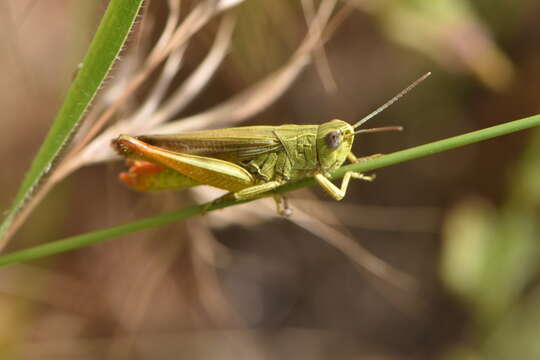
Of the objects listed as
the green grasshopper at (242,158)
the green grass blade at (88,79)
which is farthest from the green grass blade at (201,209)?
the green grasshopper at (242,158)

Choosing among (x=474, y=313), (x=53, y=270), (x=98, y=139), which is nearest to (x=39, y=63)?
(x=53, y=270)

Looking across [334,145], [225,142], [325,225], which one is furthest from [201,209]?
[325,225]

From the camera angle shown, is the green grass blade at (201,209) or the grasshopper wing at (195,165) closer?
the green grass blade at (201,209)

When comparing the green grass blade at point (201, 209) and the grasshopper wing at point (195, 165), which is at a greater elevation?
the grasshopper wing at point (195, 165)

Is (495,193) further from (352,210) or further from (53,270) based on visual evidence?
(53,270)

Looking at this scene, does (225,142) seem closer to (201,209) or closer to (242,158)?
(242,158)

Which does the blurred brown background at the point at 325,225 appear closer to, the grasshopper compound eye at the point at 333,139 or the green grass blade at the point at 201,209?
the grasshopper compound eye at the point at 333,139
